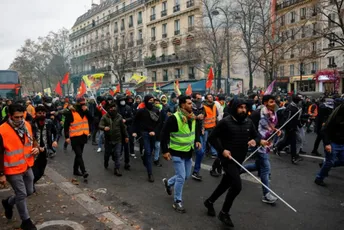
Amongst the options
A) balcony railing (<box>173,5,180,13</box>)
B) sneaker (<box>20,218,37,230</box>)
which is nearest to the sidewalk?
sneaker (<box>20,218,37,230</box>)

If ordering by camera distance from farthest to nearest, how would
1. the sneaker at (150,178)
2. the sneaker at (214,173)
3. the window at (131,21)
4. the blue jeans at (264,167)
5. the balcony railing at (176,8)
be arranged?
1. the window at (131,21)
2. the balcony railing at (176,8)
3. the sneaker at (214,173)
4. the sneaker at (150,178)
5. the blue jeans at (264,167)

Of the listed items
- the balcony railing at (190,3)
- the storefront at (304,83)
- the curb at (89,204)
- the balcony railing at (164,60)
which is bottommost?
the curb at (89,204)

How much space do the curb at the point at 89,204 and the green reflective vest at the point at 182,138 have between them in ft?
4.40

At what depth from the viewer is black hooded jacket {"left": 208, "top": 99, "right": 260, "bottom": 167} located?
13.6ft

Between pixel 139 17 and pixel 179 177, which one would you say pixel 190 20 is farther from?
pixel 179 177

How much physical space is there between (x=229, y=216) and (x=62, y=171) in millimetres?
4481

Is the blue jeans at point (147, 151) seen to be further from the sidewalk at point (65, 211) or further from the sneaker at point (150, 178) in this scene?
the sidewalk at point (65, 211)

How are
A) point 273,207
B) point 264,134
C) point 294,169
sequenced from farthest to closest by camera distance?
point 294,169 < point 264,134 < point 273,207

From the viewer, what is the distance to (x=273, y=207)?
4770 millimetres

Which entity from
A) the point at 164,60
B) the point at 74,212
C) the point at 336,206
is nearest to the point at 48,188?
the point at 74,212

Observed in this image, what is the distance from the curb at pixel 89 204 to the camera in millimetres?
4141

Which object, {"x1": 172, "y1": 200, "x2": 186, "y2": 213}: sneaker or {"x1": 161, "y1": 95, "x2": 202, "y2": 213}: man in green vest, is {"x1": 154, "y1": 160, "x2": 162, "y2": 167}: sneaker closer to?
{"x1": 161, "y1": 95, "x2": 202, "y2": 213}: man in green vest

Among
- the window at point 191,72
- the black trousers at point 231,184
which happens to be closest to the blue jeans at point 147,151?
the black trousers at point 231,184

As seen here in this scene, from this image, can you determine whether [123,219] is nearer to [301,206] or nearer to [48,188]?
[48,188]
